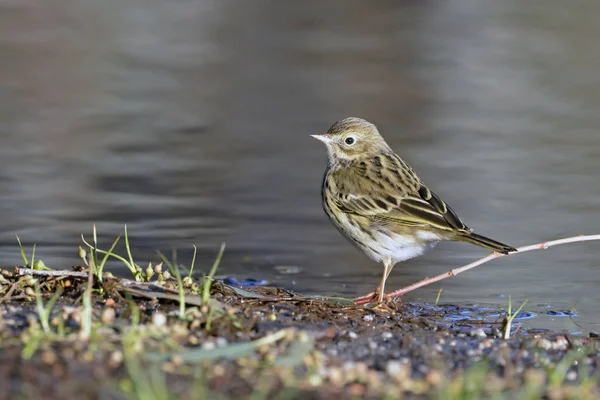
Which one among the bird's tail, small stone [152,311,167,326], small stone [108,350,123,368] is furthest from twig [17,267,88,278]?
the bird's tail

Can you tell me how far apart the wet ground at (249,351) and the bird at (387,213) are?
111cm

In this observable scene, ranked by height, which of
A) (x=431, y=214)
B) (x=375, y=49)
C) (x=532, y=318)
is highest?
(x=375, y=49)

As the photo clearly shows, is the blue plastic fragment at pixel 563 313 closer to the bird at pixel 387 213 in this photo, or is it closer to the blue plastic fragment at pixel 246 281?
the bird at pixel 387 213

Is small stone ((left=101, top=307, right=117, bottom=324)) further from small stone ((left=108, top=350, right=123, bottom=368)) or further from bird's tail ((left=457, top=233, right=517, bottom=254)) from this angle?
bird's tail ((left=457, top=233, right=517, bottom=254))

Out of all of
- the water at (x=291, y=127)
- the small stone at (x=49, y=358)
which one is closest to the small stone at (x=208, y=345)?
the small stone at (x=49, y=358)

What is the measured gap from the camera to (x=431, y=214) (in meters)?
9.16

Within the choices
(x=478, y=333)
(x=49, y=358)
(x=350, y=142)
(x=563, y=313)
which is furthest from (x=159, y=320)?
(x=350, y=142)

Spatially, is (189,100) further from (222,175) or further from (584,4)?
(584,4)

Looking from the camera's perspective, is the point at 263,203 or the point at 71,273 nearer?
the point at 71,273

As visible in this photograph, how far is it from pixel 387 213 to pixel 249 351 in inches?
150

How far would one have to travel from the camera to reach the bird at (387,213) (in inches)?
359

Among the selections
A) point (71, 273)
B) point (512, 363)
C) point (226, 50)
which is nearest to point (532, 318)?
point (512, 363)

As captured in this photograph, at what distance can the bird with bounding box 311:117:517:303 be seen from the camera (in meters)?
9.11

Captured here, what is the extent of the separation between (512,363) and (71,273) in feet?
9.66
